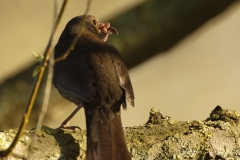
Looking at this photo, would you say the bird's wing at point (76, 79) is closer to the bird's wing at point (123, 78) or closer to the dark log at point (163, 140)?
the bird's wing at point (123, 78)

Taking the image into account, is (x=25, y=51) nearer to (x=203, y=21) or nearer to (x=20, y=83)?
(x=20, y=83)

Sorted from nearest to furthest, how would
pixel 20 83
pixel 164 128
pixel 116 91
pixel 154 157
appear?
1. pixel 154 157
2. pixel 164 128
3. pixel 116 91
4. pixel 20 83

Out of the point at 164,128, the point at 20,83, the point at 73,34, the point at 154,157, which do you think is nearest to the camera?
the point at 154,157

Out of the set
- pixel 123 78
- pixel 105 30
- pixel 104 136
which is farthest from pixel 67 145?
pixel 105 30

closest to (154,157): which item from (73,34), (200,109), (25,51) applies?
(73,34)

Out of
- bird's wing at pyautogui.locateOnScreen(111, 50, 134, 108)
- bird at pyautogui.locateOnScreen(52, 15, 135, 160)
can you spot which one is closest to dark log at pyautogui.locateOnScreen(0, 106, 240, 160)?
bird at pyautogui.locateOnScreen(52, 15, 135, 160)

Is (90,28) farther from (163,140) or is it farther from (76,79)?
(163,140)
